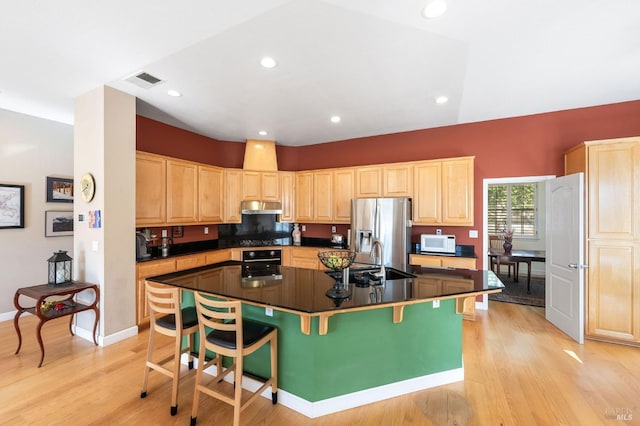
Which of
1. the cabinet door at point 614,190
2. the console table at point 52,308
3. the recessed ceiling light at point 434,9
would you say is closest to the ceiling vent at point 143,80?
the console table at point 52,308

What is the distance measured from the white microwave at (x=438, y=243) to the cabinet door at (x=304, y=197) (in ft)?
6.90

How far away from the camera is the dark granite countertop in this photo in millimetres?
1900

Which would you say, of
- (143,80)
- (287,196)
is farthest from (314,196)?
(143,80)

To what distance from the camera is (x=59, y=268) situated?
3.17 meters

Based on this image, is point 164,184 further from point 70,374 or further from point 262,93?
point 70,374

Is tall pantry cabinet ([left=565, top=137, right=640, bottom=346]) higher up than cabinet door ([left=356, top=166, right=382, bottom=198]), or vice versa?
cabinet door ([left=356, top=166, right=382, bottom=198])

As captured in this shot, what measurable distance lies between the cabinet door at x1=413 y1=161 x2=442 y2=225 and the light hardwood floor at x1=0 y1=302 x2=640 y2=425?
1.77 meters

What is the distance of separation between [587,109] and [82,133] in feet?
21.6

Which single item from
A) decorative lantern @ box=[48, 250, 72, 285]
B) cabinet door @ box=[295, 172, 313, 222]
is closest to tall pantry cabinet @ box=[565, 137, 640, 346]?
cabinet door @ box=[295, 172, 313, 222]

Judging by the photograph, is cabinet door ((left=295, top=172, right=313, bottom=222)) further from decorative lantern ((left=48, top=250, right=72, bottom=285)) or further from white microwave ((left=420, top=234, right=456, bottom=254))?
decorative lantern ((left=48, top=250, right=72, bottom=285))

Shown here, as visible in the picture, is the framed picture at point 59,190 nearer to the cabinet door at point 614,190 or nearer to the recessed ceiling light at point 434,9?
the recessed ceiling light at point 434,9

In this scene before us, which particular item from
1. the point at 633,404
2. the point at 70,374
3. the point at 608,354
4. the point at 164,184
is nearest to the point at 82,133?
the point at 164,184

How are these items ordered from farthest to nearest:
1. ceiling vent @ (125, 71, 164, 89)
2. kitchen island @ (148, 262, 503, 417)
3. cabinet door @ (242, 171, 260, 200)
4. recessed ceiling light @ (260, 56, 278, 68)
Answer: cabinet door @ (242, 171, 260, 200)
ceiling vent @ (125, 71, 164, 89)
recessed ceiling light @ (260, 56, 278, 68)
kitchen island @ (148, 262, 503, 417)

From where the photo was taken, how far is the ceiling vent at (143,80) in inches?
115
